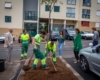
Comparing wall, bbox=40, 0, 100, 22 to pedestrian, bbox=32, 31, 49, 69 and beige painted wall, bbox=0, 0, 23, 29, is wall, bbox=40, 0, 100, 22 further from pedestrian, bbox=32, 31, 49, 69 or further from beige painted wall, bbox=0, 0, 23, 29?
pedestrian, bbox=32, 31, 49, 69

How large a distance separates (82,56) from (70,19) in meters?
27.4

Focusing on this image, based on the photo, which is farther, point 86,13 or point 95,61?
point 86,13

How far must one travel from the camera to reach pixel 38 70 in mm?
6039

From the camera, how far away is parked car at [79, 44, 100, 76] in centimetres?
521

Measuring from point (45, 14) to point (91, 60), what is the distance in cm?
2718

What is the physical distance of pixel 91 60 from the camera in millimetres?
5578

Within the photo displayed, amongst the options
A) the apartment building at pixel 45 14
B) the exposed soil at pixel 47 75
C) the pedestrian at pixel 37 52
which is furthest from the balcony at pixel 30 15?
the exposed soil at pixel 47 75

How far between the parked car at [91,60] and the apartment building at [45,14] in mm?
25126

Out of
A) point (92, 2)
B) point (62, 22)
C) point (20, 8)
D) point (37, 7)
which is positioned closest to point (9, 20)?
point (20, 8)

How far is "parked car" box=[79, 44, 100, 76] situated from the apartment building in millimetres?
25126

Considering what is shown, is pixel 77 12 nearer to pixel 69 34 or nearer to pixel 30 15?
pixel 30 15

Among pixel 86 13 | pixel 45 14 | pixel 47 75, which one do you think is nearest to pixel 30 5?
pixel 45 14

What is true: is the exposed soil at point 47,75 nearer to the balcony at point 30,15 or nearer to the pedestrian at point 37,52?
the pedestrian at point 37,52

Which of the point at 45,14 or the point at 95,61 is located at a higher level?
the point at 45,14
